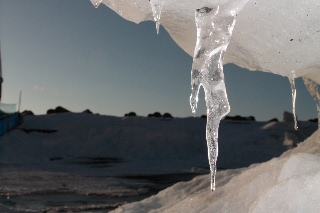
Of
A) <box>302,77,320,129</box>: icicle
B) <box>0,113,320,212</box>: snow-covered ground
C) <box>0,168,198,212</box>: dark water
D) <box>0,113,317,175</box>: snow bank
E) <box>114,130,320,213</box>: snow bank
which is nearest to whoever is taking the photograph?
<box>114,130,320,213</box>: snow bank

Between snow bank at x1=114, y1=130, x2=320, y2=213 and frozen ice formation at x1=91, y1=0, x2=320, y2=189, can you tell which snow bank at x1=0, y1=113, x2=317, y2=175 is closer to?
snow bank at x1=114, y1=130, x2=320, y2=213

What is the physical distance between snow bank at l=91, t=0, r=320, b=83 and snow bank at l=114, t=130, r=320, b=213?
19.0 inches

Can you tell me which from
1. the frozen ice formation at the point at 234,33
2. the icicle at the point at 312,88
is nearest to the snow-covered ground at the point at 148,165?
the icicle at the point at 312,88

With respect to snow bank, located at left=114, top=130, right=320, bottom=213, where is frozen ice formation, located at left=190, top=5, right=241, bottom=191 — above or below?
above

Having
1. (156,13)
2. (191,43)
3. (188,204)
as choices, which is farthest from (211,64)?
(188,204)

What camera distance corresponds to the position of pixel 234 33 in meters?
2.32

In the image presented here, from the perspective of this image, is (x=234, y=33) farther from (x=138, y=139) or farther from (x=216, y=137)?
(x=138, y=139)

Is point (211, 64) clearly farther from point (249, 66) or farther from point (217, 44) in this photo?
point (249, 66)

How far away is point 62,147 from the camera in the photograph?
19.1 meters

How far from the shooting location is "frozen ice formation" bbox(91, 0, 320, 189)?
75.9 inches

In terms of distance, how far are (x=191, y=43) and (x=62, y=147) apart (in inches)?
668

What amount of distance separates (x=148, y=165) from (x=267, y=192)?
1247cm

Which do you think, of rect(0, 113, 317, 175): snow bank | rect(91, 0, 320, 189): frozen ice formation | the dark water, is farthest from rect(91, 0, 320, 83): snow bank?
rect(0, 113, 317, 175): snow bank

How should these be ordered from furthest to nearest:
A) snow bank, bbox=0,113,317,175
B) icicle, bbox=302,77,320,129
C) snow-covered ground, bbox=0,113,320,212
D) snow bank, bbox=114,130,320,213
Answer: snow bank, bbox=0,113,317,175 → icicle, bbox=302,77,320,129 → snow-covered ground, bbox=0,113,320,212 → snow bank, bbox=114,130,320,213
